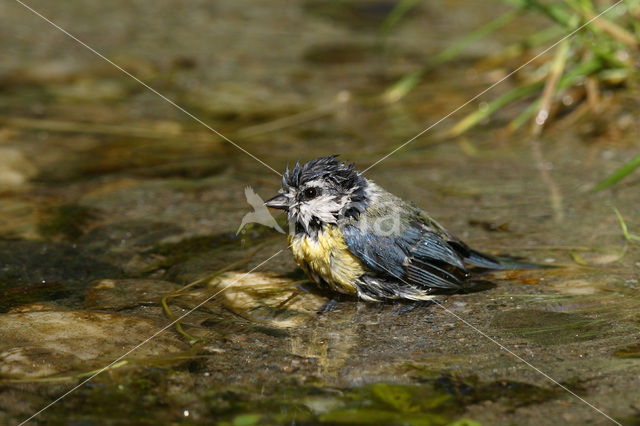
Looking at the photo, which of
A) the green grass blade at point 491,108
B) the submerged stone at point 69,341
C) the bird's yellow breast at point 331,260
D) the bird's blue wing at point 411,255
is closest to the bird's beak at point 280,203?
the bird's yellow breast at point 331,260

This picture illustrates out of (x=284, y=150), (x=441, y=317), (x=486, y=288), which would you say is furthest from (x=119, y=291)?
(x=284, y=150)

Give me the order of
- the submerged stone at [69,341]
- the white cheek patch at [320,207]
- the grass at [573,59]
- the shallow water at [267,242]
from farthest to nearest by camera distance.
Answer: the grass at [573,59], the white cheek patch at [320,207], the submerged stone at [69,341], the shallow water at [267,242]

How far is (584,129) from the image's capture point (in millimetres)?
6207

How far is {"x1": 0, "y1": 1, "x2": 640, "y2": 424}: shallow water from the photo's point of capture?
108 inches

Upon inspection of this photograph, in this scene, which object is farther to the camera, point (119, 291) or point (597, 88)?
point (597, 88)

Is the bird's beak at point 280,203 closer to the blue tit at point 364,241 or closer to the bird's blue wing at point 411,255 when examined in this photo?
the blue tit at point 364,241

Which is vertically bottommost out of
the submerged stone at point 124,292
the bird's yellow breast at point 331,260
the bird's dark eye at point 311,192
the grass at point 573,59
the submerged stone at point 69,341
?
the submerged stone at point 69,341

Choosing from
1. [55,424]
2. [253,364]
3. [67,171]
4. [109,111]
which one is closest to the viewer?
[55,424]

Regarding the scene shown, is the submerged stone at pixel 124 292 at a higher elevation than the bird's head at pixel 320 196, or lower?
lower

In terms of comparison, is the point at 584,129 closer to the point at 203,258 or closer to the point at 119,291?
the point at 203,258

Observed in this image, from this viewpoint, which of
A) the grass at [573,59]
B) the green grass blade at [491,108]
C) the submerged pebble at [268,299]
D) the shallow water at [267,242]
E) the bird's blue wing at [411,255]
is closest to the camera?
the shallow water at [267,242]

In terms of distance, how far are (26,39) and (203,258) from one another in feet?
18.2

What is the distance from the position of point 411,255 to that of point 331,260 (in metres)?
0.39

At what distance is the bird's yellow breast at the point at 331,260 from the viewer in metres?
3.64
